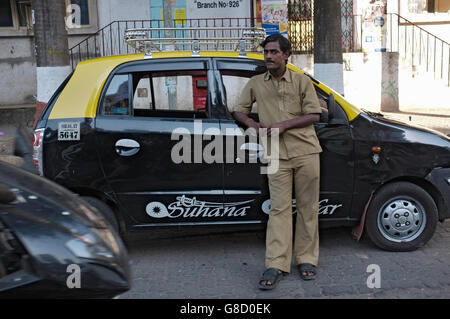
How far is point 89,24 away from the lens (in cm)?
1262

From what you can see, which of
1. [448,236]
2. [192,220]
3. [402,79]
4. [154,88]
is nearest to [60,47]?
[154,88]

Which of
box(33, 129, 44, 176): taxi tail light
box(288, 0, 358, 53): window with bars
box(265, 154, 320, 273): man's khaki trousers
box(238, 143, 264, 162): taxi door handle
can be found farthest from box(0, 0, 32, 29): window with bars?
box(265, 154, 320, 273): man's khaki trousers

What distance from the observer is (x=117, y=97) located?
462cm

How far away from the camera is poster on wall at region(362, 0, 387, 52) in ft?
41.7

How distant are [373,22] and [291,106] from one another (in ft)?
31.5

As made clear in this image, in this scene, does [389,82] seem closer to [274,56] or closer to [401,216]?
[401,216]

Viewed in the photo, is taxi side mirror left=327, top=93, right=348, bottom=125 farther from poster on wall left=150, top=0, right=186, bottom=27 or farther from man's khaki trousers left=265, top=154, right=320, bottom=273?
poster on wall left=150, top=0, right=186, bottom=27

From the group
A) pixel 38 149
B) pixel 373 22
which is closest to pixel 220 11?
pixel 373 22

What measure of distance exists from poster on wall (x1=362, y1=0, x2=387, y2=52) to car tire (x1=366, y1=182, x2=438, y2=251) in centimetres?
878

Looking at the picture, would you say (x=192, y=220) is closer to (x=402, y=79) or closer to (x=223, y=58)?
(x=223, y=58)

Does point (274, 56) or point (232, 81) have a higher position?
point (274, 56)

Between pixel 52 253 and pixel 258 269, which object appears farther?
pixel 258 269

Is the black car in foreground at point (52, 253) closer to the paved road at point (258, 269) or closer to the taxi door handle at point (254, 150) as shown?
the paved road at point (258, 269)

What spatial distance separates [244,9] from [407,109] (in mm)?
4696
